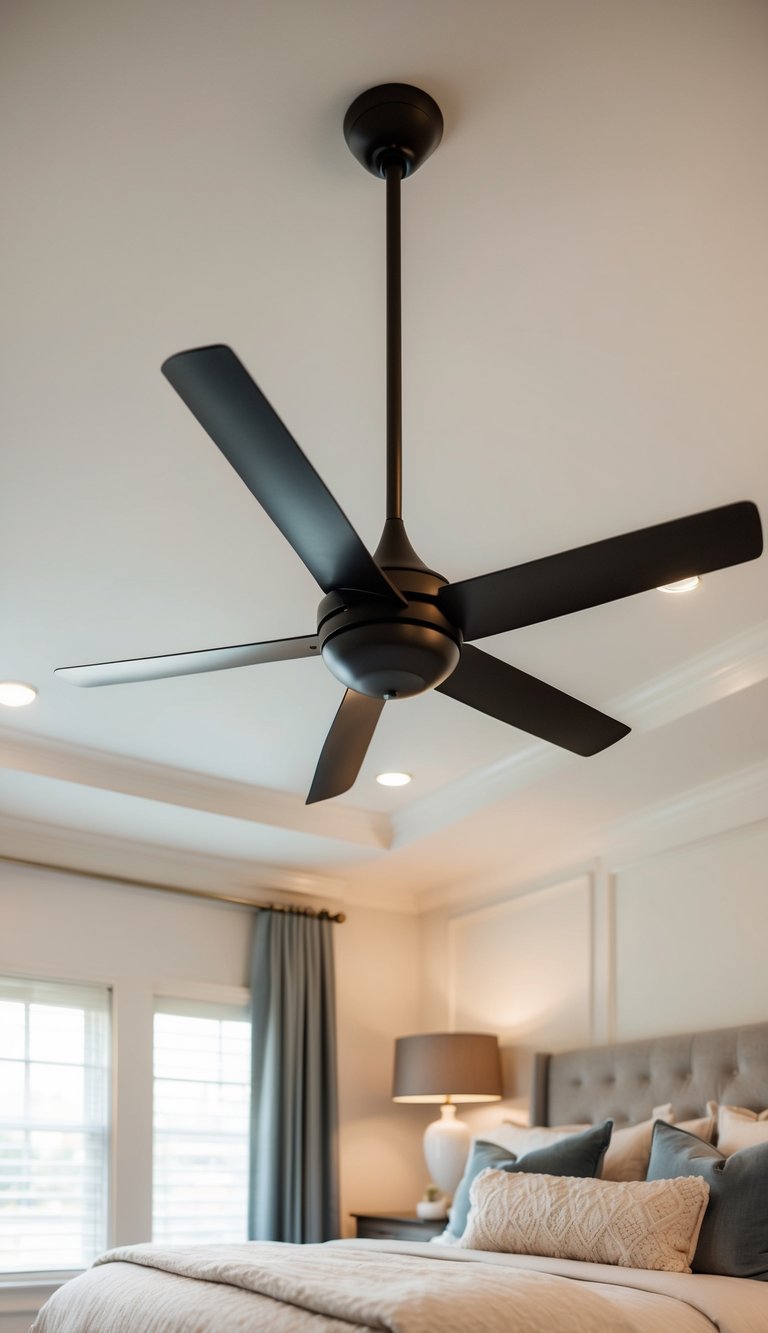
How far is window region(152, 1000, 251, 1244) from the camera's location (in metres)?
4.73

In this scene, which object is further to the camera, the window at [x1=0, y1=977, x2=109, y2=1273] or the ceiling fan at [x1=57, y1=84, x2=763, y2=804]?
the window at [x1=0, y1=977, x2=109, y2=1273]

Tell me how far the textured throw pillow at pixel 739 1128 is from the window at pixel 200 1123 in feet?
7.46

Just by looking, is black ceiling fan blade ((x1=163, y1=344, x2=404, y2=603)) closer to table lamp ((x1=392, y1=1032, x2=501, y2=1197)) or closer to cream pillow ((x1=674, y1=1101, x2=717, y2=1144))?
cream pillow ((x1=674, y1=1101, x2=717, y2=1144))

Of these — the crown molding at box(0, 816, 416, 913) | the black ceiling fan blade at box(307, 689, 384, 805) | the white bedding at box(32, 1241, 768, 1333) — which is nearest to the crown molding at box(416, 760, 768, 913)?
the crown molding at box(0, 816, 416, 913)

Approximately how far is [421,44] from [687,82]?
1.39 ft

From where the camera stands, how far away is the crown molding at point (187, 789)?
165 inches

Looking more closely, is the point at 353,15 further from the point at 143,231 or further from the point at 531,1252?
the point at 531,1252

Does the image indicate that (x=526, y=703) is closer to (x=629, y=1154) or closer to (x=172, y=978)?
(x=629, y=1154)

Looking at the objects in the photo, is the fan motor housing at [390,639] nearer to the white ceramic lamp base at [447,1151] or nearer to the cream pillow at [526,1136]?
the cream pillow at [526,1136]

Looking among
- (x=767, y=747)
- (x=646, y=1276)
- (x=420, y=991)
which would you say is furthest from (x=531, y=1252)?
(x=420, y=991)

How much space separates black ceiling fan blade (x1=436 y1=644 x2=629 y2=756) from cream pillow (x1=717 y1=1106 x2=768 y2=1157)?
4.72 feet

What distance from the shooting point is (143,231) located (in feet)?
6.77

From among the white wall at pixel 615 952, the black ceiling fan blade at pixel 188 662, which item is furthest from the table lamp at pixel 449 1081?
the black ceiling fan blade at pixel 188 662

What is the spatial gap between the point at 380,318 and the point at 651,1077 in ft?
9.51
